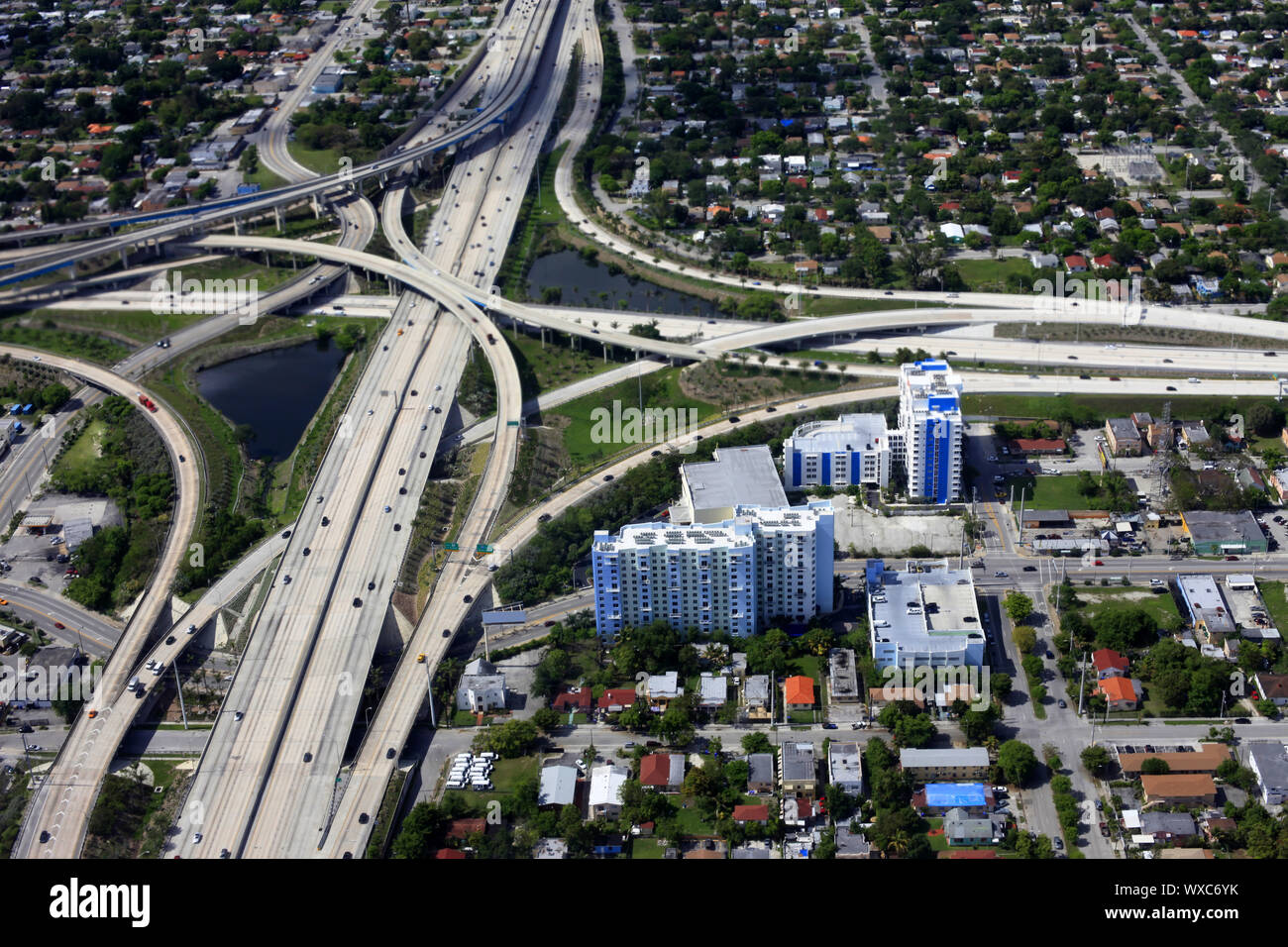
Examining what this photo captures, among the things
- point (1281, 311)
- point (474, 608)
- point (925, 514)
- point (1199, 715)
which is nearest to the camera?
point (1199, 715)

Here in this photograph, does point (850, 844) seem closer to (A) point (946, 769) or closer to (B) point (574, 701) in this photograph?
(A) point (946, 769)

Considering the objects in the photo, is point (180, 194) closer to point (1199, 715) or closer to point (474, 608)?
point (474, 608)

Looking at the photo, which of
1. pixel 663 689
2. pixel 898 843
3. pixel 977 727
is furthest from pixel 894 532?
pixel 898 843

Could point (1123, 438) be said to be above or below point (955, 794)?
below

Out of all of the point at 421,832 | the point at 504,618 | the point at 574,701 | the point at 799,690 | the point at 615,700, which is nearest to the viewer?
the point at 421,832
